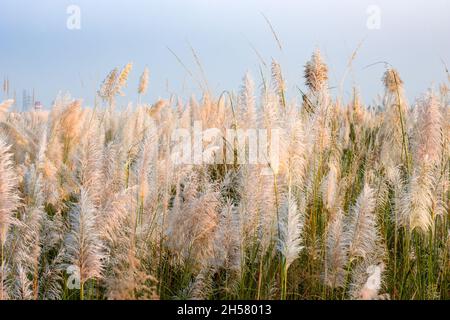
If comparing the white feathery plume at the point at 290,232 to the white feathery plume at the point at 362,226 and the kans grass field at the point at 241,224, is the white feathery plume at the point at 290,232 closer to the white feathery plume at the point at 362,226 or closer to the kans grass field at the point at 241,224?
the kans grass field at the point at 241,224

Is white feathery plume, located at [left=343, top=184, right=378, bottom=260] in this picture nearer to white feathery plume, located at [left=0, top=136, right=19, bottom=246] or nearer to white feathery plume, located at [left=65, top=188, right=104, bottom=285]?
white feathery plume, located at [left=65, top=188, right=104, bottom=285]

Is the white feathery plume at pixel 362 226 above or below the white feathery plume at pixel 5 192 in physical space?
below

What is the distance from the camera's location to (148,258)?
2404 mm

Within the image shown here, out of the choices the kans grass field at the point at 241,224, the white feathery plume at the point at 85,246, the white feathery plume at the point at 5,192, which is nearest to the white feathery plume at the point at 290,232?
the kans grass field at the point at 241,224

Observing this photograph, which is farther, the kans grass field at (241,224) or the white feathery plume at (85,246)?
the kans grass field at (241,224)

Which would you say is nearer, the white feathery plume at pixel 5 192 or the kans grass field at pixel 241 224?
the white feathery plume at pixel 5 192

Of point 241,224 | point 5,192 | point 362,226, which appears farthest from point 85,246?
point 362,226

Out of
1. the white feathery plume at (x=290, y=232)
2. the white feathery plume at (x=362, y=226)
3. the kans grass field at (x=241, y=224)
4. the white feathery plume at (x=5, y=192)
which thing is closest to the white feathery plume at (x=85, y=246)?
the kans grass field at (x=241, y=224)

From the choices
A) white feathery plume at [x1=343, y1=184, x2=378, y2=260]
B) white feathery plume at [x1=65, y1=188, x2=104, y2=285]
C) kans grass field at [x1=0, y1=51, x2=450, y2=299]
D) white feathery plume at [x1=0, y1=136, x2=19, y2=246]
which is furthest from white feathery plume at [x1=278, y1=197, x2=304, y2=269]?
white feathery plume at [x1=0, y1=136, x2=19, y2=246]

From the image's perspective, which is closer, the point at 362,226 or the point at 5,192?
the point at 5,192

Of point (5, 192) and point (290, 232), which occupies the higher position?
point (5, 192)

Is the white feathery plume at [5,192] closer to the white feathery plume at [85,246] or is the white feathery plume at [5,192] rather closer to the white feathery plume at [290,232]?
the white feathery plume at [85,246]

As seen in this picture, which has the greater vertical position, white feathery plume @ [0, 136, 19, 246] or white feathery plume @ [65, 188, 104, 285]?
white feathery plume @ [0, 136, 19, 246]

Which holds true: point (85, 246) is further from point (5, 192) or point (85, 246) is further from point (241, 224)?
point (241, 224)
